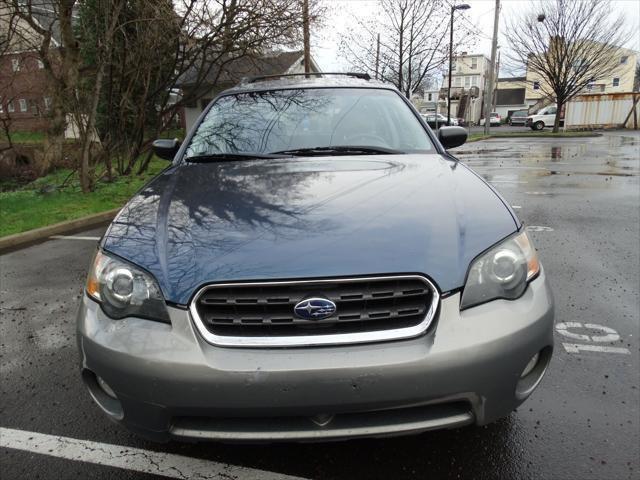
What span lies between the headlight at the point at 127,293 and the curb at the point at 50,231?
16.7 ft

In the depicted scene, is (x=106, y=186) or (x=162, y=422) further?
(x=106, y=186)

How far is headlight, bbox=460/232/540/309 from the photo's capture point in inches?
68.1

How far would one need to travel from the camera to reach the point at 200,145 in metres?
3.14

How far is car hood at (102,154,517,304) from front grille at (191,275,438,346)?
0.04 metres

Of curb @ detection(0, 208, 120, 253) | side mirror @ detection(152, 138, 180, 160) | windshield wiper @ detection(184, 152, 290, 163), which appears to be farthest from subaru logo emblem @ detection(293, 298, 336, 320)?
curb @ detection(0, 208, 120, 253)

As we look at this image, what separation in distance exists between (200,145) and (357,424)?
2.16 meters

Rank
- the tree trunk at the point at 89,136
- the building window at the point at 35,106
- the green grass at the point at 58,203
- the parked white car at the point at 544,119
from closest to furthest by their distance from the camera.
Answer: the green grass at the point at 58,203 < the tree trunk at the point at 89,136 < the building window at the point at 35,106 < the parked white car at the point at 544,119

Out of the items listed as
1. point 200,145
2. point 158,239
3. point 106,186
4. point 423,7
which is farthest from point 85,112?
point 423,7

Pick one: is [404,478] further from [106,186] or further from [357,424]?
[106,186]

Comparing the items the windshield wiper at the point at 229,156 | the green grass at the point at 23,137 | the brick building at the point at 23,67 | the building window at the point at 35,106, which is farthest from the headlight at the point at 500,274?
the green grass at the point at 23,137

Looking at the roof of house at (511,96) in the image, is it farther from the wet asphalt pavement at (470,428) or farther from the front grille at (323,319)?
the front grille at (323,319)

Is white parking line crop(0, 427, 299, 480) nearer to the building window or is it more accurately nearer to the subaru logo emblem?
the subaru logo emblem

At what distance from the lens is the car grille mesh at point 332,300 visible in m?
1.67

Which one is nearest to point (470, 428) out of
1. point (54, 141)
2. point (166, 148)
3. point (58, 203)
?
point (166, 148)
